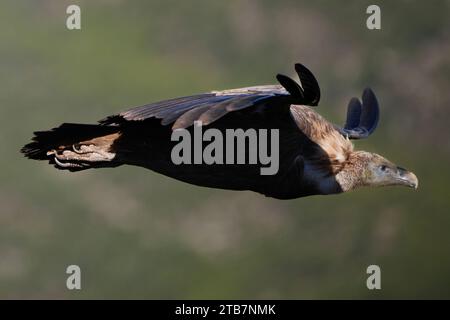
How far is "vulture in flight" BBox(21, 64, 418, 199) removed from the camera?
22.9 ft

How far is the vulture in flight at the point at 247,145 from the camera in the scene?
6.98 m

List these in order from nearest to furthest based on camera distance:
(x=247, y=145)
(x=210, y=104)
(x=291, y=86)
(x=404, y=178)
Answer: (x=210, y=104) < (x=291, y=86) < (x=247, y=145) < (x=404, y=178)

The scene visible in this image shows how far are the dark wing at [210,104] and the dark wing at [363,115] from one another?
6.67 ft

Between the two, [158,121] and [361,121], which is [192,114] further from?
[361,121]

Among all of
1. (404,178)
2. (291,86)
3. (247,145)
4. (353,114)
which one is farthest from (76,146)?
(353,114)

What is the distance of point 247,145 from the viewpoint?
25.1 feet

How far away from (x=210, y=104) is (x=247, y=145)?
3.15 feet

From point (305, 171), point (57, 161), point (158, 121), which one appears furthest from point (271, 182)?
point (57, 161)

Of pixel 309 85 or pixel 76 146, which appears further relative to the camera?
pixel 76 146

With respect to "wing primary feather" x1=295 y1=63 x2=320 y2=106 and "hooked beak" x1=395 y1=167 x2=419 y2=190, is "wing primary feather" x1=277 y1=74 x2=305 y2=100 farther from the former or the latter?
"hooked beak" x1=395 y1=167 x2=419 y2=190

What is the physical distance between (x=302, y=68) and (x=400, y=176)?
207cm

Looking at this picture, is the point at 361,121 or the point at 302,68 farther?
the point at 361,121

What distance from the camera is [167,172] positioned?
7.74m

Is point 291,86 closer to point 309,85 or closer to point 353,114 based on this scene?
point 309,85
